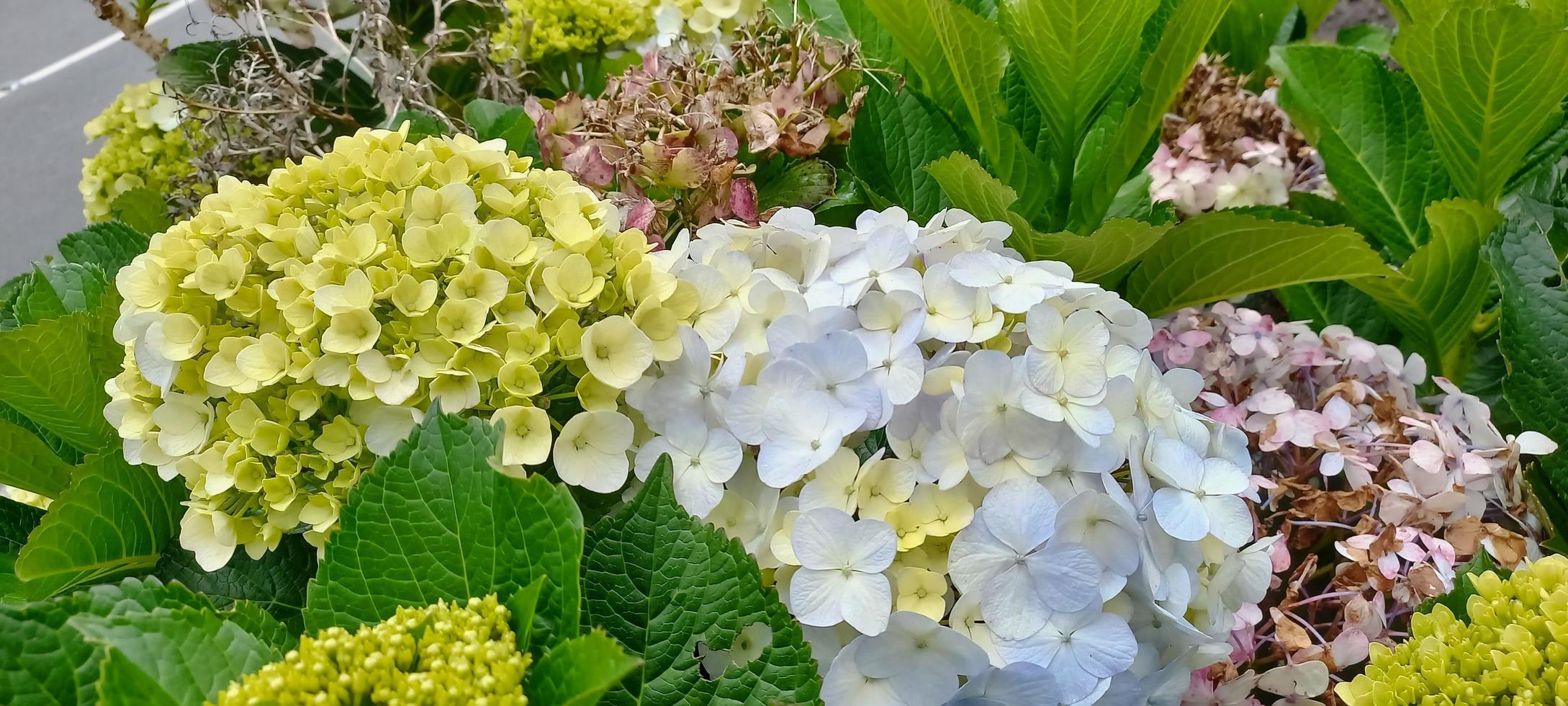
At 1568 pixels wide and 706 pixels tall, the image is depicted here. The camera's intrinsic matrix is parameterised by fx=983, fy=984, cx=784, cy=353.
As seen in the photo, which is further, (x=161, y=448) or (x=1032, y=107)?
(x=1032, y=107)

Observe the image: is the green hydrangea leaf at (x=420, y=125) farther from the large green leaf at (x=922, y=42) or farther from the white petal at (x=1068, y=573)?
the white petal at (x=1068, y=573)

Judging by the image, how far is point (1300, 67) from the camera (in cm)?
104

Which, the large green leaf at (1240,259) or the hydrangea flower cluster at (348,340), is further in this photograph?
the large green leaf at (1240,259)

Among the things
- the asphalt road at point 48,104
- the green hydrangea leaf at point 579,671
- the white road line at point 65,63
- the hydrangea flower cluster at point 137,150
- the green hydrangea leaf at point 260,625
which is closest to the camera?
the green hydrangea leaf at point 579,671

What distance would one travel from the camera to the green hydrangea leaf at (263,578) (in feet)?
2.15

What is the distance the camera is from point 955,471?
0.56m

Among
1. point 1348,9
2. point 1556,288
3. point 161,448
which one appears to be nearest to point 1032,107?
point 1556,288

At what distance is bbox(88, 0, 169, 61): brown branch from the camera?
1.10 meters

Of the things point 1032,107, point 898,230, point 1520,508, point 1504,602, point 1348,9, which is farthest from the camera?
point 1348,9

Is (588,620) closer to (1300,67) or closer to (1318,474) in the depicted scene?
(1318,474)

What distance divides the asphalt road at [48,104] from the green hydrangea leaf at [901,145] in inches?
79.8

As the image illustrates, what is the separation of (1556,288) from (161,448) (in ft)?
3.48

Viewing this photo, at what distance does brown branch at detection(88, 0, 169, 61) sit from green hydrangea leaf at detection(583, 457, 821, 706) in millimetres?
967

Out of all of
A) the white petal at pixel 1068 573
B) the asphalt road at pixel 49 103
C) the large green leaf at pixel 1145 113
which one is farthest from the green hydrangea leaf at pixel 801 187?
the asphalt road at pixel 49 103
